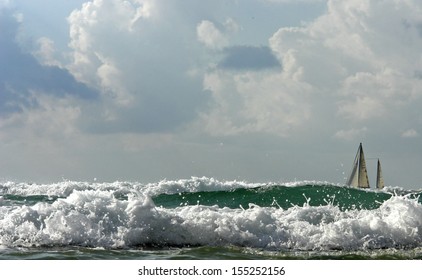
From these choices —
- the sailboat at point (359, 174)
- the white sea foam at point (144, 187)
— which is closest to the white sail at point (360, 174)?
the sailboat at point (359, 174)

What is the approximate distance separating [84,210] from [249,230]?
364cm

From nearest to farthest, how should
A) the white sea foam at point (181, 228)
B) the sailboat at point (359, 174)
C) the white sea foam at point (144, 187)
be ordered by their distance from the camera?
the white sea foam at point (181, 228), the white sea foam at point (144, 187), the sailboat at point (359, 174)

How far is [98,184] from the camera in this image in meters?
33.9

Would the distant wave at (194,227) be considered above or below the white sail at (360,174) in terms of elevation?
below

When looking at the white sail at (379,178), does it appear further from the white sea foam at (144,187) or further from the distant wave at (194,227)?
the distant wave at (194,227)

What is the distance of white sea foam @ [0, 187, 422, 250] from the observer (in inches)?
529

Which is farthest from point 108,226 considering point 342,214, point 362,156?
point 362,156

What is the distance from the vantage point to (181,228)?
14.0 m

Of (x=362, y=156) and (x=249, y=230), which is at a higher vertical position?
(x=362, y=156)

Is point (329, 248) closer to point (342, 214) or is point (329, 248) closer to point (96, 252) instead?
point (342, 214)

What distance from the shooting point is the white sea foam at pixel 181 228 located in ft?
44.1

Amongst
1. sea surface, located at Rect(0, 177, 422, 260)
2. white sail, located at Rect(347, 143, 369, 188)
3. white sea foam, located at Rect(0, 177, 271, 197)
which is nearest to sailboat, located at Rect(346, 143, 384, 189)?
Result: white sail, located at Rect(347, 143, 369, 188)

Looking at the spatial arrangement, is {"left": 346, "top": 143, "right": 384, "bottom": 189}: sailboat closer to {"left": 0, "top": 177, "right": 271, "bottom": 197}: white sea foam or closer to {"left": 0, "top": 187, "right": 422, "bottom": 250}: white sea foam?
{"left": 0, "top": 177, "right": 271, "bottom": 197}: white sea foam
